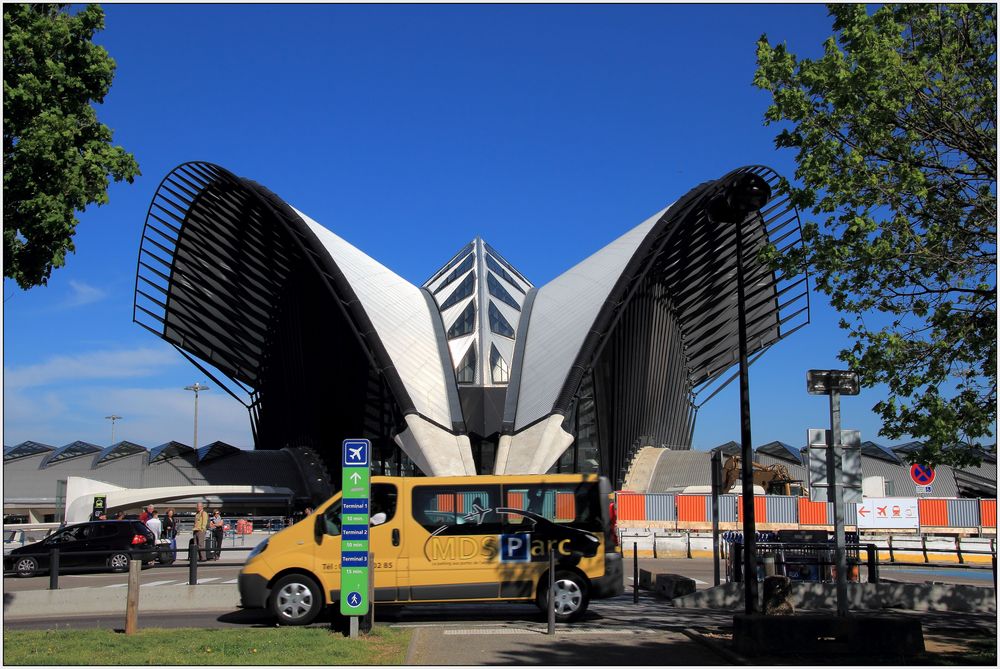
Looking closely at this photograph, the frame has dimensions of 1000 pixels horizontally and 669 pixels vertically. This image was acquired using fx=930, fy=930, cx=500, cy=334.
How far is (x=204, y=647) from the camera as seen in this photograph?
36.5 ft

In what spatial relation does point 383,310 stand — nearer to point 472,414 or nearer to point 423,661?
point 472,414

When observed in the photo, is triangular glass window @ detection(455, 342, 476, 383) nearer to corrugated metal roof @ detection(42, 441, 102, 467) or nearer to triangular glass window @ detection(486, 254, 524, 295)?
triangular glass window @ detection(486, 254, 524, 295)

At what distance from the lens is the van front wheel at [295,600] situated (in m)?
14.2

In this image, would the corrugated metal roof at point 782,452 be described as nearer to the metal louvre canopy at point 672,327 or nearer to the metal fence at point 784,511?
the metal louvre canopy at point 672,327

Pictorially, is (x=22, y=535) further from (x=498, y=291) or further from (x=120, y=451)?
(x=498, y=291)

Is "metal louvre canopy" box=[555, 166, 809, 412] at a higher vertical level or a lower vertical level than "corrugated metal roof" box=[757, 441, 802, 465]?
higher

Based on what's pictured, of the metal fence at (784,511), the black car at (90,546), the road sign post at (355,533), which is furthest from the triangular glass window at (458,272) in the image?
the road sign post at (355,533)

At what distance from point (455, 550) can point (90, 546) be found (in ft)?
53.5

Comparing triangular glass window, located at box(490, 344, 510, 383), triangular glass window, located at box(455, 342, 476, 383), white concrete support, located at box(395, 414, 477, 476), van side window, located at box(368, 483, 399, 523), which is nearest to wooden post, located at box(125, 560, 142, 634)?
van side window, located at box(368, 483, 399, 523)

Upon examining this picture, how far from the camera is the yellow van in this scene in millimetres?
14359

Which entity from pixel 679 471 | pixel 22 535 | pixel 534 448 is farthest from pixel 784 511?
pixel 22 535

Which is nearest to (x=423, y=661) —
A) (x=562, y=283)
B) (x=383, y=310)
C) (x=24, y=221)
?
(x=24, y=221)

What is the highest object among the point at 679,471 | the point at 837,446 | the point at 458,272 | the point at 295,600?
the point at 458,272

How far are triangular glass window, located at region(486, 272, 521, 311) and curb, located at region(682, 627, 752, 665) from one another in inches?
1614
